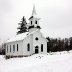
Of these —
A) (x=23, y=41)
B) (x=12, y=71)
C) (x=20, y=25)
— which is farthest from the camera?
(x=20, y=25)

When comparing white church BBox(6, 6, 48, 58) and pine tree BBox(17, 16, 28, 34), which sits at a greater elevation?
pine tree BBox(17, 16, 28, 34)

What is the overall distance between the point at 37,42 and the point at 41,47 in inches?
80.9

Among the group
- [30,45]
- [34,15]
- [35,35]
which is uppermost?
[34,15]

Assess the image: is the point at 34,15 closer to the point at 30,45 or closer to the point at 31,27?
the point at 31,27

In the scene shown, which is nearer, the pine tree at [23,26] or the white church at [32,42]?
the white church at [32,42]

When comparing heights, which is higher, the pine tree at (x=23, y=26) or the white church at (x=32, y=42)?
the pine tree at (x=23, y=26)

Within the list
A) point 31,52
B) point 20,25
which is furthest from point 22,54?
point 20,25

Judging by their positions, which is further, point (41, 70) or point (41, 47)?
point (41, 47)

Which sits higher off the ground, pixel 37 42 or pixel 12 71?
pixel 37 42

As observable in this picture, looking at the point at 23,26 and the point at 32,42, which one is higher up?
the point at 23,26

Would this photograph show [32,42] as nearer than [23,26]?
Yes

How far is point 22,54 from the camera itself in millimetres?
39344

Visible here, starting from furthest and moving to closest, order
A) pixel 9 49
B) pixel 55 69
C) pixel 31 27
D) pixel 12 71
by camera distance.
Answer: pixel 9 49, pixel 31 27, pixel 12 71, pixel 55 69

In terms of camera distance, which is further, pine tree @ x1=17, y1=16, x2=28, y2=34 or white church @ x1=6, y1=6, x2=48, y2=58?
pine tree @ x1=17, y1=16, x2=28, y2=34
